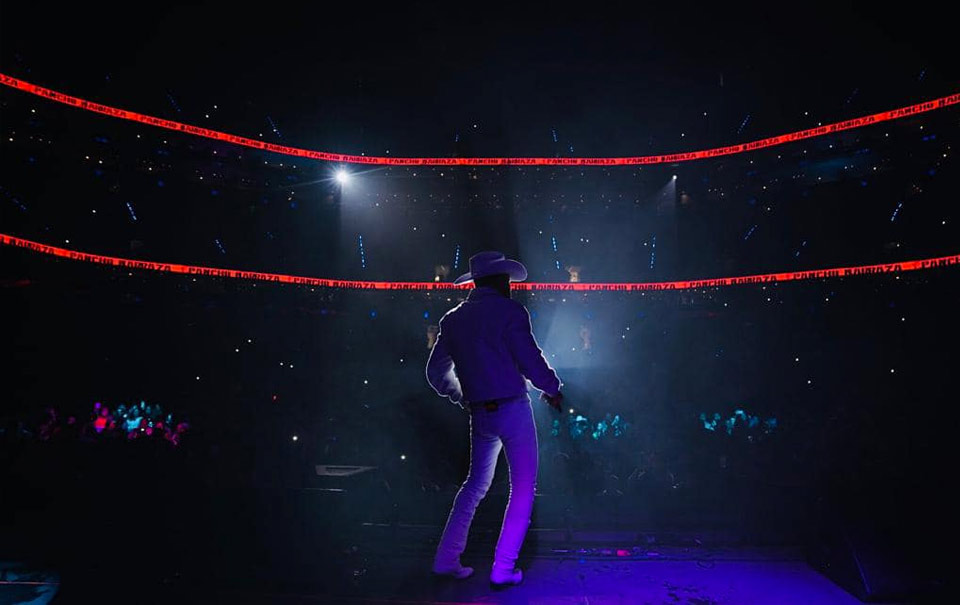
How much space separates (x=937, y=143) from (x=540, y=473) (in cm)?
571

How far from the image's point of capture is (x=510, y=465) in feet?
8.43

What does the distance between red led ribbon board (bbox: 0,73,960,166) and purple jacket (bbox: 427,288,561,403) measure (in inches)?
197

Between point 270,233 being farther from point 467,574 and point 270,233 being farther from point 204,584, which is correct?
point 467,574

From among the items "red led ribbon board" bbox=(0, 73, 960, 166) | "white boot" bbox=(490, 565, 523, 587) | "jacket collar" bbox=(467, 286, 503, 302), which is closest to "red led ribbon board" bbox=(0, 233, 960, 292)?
"red led ribbon board" bbox=(0, 73, 960, 166)

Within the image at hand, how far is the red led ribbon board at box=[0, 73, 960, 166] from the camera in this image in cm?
533

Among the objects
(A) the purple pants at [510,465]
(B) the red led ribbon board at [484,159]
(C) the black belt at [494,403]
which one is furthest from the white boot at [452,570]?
(B) the red led ribbon board at [484,159]

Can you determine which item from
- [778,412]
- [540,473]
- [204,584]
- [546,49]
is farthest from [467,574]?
[778,412]

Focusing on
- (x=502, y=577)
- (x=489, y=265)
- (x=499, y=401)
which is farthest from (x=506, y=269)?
(x=502, y=577)

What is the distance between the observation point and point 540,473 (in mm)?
4727

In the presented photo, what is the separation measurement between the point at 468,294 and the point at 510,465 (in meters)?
3.05

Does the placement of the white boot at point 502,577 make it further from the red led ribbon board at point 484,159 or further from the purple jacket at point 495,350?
the red led ribbon board at point 484,159

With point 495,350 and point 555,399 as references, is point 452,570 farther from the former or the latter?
point 495,350

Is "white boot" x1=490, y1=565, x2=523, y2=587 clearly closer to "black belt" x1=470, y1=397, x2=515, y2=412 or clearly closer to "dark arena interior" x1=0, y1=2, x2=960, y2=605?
"dark arena interior" x1=0, y1=2, x2=960, y2=605

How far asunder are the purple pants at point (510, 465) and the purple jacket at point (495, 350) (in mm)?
97
